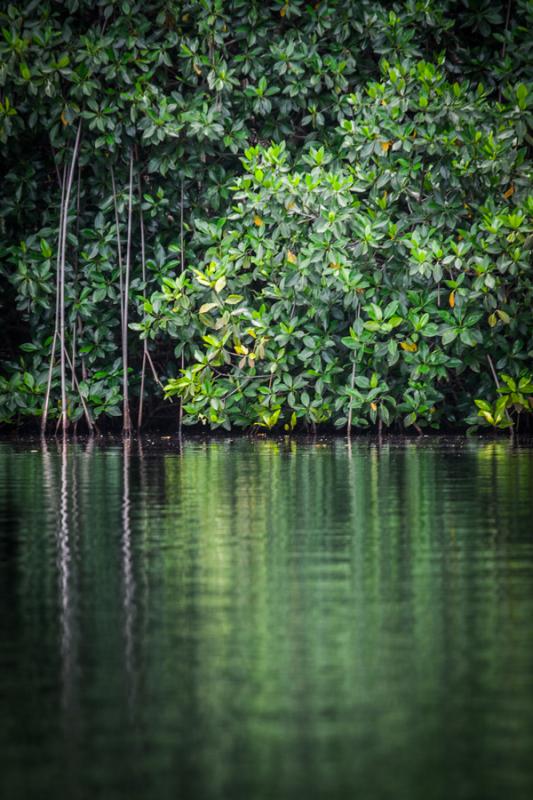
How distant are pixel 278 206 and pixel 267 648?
11.3 meters

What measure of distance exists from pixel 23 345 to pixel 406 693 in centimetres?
1331

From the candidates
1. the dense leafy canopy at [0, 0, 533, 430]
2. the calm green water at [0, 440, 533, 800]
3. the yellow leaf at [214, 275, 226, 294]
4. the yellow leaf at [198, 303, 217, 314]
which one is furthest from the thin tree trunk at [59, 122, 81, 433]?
the calm green water at [0, 440, 533, 800]

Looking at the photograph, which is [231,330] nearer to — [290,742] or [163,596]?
[163,596]

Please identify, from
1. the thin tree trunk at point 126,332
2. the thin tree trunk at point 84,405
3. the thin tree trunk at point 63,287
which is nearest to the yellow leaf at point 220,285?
the thin tree trunk at point 126,332

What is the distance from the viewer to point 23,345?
53.8ft

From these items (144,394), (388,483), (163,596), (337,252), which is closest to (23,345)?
(144,394)

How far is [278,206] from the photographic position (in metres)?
15.0

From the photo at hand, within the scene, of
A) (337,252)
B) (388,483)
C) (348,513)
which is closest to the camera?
(348,513)

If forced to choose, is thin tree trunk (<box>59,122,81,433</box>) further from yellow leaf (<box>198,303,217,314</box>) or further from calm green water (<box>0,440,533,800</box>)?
calm green water (<box>0,440,533,800</box>)

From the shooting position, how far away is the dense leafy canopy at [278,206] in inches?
580

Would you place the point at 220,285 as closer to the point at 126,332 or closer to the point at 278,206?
the point at 278,206

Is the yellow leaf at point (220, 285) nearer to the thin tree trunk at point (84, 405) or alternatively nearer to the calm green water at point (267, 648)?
the thin tree trunk at point (84, 405)

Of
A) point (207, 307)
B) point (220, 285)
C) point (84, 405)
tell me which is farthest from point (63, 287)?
point (220, 285)

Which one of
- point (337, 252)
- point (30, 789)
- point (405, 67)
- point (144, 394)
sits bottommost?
point (30, 789)
